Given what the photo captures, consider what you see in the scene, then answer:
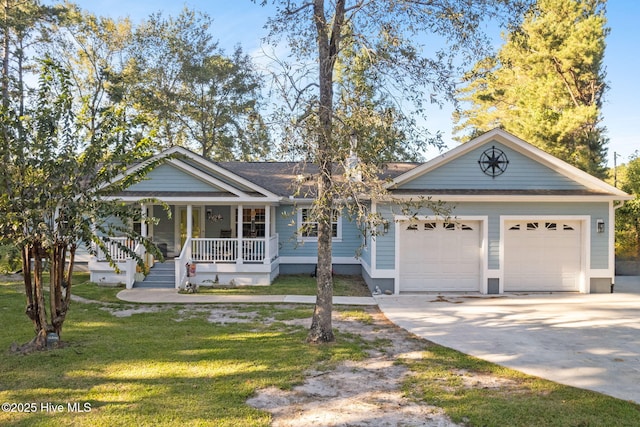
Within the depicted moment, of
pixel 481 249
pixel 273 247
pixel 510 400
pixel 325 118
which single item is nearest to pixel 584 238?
pixel 481 249

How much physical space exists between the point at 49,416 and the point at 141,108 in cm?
2688

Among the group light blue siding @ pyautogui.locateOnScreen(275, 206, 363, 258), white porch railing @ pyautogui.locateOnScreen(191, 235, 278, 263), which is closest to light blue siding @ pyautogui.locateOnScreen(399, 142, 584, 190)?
light blue siding @ pyautogui.locateOnScreen(275, 206, 363, 258)

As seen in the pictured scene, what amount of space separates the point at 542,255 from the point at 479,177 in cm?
308

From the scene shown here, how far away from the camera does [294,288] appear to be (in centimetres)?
1315

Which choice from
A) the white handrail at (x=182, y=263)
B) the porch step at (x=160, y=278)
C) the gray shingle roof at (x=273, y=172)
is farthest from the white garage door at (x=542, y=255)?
the porch step at (x=160, y=278)

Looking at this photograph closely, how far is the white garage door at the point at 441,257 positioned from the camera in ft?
41.0

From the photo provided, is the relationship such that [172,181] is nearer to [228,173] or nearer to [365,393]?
[228,173]

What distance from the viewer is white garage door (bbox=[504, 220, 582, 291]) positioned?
12.6 metres

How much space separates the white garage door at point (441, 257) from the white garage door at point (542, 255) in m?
1.09

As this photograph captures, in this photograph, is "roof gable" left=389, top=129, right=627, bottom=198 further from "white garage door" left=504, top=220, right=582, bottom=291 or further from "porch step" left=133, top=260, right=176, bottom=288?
"porch step" left=133, top=260, right=176, bottom=288

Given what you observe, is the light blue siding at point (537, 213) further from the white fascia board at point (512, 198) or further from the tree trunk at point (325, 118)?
the tree trunk at point (325, 118)

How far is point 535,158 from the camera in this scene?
42.0ft

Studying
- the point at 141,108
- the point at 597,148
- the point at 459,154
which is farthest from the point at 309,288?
the point at 141,108

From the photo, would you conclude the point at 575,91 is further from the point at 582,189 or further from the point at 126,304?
the point at 126,304
